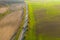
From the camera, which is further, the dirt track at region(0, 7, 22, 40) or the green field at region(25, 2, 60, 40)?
the dirt track at region(0, 7, 22, 40)

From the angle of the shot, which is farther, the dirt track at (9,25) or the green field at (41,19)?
the dirt track at (9,25)

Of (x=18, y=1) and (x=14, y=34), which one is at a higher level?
(x=18, y=1)

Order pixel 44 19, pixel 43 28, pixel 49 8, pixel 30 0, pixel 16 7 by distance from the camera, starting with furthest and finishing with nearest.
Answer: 1. pixel 30 0
2. pixel 16 7
3. pixel 49 8
4. pixel 44 19
5. pixel 43 28

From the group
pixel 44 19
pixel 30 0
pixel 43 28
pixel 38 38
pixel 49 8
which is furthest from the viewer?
pixel 30 0

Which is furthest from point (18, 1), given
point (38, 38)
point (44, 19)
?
point (38, 38)

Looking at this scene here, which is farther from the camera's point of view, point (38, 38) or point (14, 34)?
point (14, 34)

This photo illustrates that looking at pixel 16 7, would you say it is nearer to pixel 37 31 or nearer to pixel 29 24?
pixel 29 24

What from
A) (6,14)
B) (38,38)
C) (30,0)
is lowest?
(38,38)
